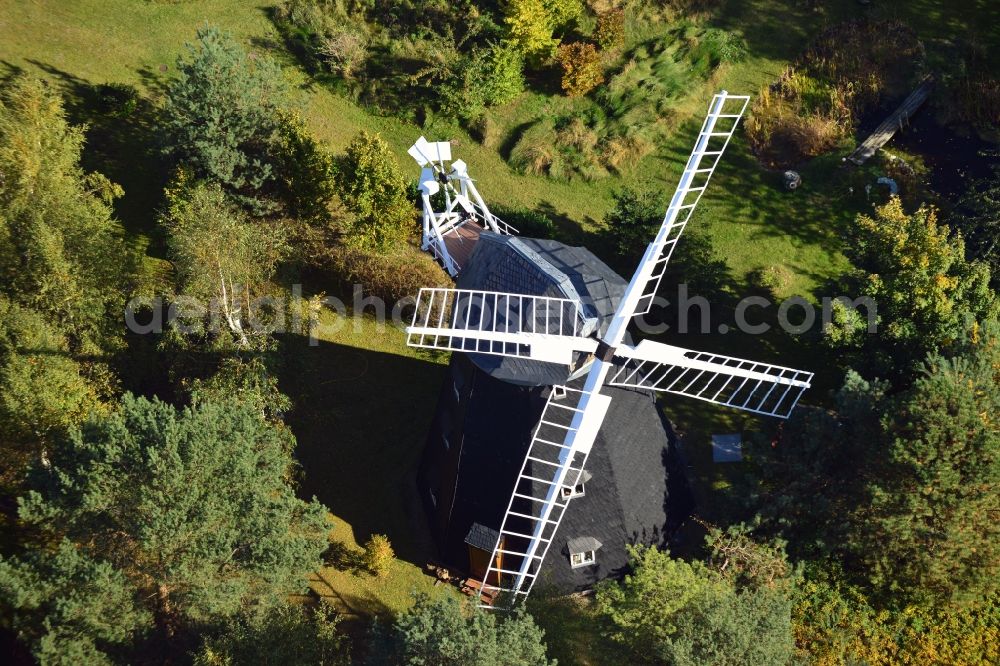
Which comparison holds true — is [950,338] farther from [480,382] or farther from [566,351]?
[480,382]

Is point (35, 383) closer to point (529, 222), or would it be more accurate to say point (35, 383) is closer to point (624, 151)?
point (529, 222)

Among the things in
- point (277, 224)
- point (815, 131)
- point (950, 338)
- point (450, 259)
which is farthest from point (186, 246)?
point (815, 131)

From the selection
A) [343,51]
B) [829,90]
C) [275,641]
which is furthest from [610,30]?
[275,641]

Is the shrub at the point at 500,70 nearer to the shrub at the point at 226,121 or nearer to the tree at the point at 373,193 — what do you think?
the tree at the point at 373,193

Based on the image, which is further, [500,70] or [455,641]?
[500,70]

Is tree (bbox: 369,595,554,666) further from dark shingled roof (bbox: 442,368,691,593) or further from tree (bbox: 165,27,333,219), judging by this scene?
tree (bbox: 165,27,333,219)

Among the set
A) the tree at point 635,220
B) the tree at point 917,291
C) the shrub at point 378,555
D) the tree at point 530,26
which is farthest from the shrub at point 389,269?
the tree at point 917,291
